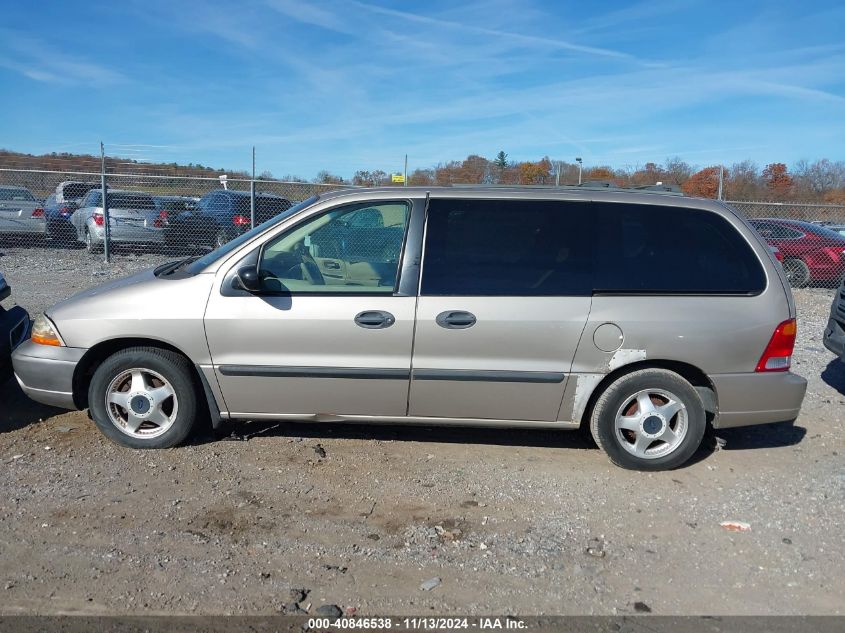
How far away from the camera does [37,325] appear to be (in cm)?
469

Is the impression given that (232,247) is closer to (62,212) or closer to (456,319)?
(456,319)

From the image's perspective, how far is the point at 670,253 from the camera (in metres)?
4.52

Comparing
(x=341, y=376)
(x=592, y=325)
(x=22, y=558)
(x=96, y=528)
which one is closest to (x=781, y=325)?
(x=592, y=325)

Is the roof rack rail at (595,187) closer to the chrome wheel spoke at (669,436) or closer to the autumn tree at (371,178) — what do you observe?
the chrome wheel spoke at (669,436)

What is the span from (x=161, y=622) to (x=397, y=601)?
99 cm

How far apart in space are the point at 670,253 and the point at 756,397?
106 centimetres

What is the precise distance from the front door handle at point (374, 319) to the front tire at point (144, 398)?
1191 mm

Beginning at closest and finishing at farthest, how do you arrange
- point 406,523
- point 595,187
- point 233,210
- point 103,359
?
point 406,523, point 103,359, point 595,187, point 233,210

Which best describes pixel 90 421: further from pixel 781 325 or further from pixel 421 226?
pixel 781 325

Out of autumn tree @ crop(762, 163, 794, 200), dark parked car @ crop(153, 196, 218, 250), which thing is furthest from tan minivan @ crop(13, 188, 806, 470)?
autumn tree @ crop(762, 163, 794, 200)

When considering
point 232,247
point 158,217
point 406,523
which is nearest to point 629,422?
point 406,523

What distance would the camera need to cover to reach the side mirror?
432 centimetres

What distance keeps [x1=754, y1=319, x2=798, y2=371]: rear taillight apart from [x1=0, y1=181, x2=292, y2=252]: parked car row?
11.4 metres

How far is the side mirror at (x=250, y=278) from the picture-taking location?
4.32 meters
